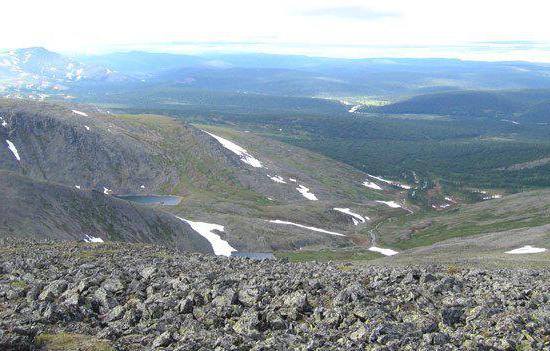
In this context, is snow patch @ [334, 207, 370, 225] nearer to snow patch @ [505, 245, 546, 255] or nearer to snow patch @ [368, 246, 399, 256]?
snow patch @ [368, 246, 399, 256]

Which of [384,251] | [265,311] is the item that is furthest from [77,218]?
[265,311]

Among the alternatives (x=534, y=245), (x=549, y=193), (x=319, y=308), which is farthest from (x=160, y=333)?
(x=549, y=193)

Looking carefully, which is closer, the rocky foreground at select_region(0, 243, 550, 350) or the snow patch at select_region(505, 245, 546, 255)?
the rocky foreground at select_region(0, 243, 550, 350)

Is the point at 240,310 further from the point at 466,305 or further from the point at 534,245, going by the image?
the point at 534,245

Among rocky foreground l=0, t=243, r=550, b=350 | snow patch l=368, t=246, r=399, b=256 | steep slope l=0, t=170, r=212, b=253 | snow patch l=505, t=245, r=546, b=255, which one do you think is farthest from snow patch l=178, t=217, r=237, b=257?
rocky foreground l=0, t=243, r=550, b=350

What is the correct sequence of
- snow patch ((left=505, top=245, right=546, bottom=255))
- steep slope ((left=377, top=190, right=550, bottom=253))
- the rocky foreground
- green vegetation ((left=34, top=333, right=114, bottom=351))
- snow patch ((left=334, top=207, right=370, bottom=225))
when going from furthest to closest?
1. snow patch ((left=334, top=207, right=370, bottom=225))
2. steep slope ((left=377, top=190, right=550, bottom=253))
3. snow patch ((left=505, top=245, right=546, bottom=255))
4. the rocky foreground
5. green vegetation ((left=34, top=333, right=114, bottom=351))

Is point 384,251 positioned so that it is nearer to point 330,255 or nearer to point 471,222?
point 330,255

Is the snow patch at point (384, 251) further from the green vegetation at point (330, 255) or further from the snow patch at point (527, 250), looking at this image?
the snow patch at point (527, 250)
